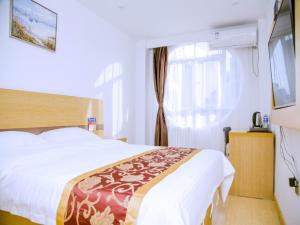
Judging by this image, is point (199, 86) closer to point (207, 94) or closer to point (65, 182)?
point (207, 94)

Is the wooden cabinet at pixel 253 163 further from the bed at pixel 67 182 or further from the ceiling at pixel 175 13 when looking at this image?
the ceiling at pixel 175 13

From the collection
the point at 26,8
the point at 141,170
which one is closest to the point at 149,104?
the point at 26,8

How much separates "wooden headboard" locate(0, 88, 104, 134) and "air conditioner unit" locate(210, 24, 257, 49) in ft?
7.39

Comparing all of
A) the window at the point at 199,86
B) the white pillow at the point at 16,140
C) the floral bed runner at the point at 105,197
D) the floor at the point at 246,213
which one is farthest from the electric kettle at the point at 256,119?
the white pillow at the point at 16,140

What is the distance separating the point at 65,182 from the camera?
3.86ft

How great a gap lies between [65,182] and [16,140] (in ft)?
2.96

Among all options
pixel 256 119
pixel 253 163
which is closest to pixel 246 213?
pixel 253 163

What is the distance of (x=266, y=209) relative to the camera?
2.45 meters

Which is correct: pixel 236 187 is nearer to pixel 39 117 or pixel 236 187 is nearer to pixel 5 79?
A: pixel 39 117

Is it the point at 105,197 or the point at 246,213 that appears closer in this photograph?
the point at 105,197

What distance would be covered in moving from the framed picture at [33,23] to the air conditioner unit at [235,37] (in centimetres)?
247

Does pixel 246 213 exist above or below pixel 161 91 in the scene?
below

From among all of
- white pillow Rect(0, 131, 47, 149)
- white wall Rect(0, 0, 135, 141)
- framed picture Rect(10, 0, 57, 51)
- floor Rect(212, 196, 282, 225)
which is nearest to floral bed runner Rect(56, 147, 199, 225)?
white pillow Rect(0, 131, 47, 149)

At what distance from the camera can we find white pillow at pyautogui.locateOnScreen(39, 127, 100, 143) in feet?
7.10
